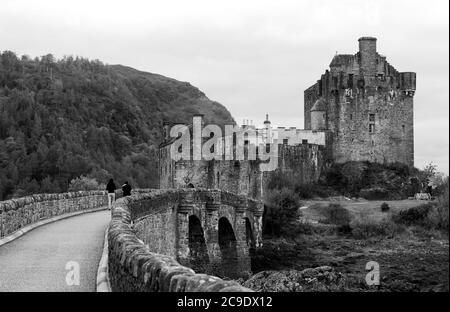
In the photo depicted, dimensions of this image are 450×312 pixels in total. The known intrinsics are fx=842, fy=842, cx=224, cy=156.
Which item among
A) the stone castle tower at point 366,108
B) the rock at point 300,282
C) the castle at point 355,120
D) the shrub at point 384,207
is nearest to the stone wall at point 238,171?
the castle at point 355,120

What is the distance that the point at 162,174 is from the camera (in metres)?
66.7

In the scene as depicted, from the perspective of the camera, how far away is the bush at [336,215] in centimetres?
5605

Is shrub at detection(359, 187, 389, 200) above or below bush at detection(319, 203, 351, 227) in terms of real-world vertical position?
above

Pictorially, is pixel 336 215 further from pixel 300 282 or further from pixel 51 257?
pixel 51 257

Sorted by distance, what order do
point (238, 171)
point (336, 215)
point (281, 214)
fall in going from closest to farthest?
point (281, 214) → point (336, 215) → point (238, 171)

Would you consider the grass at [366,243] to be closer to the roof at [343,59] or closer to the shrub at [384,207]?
the shrub at [384,207]

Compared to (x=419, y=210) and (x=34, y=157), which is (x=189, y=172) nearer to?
(x=419, y=210)

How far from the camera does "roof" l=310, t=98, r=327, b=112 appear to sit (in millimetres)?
70875

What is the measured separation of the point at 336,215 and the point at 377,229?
3.60m

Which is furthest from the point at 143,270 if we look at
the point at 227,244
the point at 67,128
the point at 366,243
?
the point at 67,128

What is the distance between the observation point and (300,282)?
105 feet

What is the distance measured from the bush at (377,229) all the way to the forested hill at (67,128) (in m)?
50.5

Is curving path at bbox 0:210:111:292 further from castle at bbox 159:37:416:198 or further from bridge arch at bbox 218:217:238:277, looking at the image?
castle at bbox 159:37:416:198

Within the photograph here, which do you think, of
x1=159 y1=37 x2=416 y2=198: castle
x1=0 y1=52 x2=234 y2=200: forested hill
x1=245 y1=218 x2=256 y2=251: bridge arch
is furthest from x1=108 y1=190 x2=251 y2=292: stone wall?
x1=0 y1=52 x2=234 y2=200: forested hill
